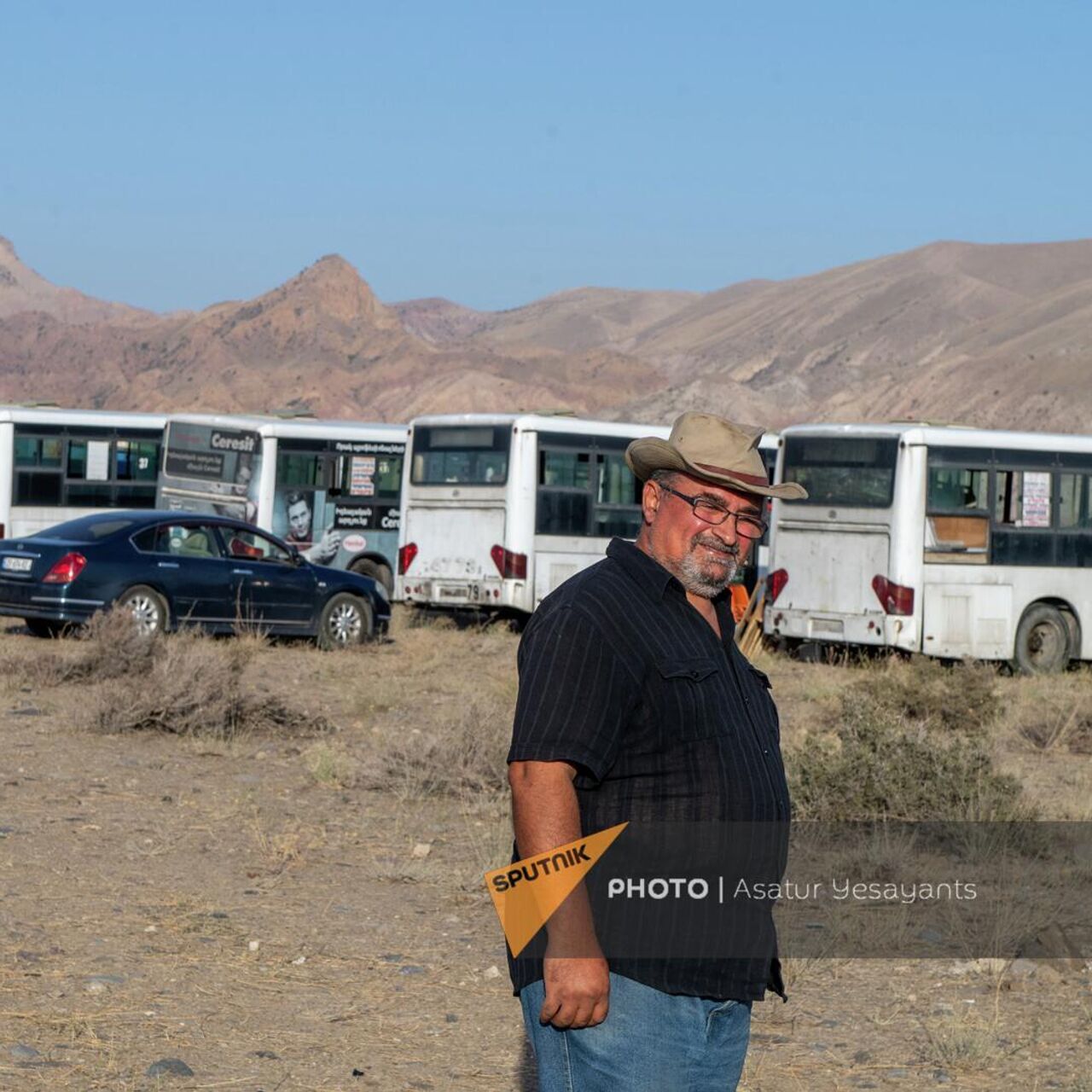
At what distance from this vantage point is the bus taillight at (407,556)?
23.8 metres

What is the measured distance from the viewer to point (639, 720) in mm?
3527

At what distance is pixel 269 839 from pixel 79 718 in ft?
12.5

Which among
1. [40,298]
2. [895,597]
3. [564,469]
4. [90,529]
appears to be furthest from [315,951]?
[40,298]

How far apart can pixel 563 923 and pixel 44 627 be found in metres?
16.7

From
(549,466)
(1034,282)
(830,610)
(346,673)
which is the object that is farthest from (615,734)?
(1034,282)

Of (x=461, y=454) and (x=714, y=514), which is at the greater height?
(x=461, y=454)

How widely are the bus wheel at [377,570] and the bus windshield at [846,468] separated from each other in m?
7.29

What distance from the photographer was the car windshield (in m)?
18.6

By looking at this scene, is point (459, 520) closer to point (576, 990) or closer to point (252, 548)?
point (252, 548)

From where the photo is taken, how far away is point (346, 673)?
18266 mm

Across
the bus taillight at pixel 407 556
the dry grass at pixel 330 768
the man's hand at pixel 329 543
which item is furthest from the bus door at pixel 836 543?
the dry grass at pixel 330 768

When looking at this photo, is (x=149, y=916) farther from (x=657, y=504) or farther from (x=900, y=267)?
(x=900, y=267)

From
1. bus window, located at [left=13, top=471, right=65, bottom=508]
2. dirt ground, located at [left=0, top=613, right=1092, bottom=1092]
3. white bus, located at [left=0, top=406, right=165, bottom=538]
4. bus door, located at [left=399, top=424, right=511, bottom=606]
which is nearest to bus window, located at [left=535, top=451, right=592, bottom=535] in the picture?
bus door, located at [left=399, top=424, right=511, bottom=606]

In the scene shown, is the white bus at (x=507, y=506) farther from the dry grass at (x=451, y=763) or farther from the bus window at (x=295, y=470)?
the dry grass at (x=451, y=763)
